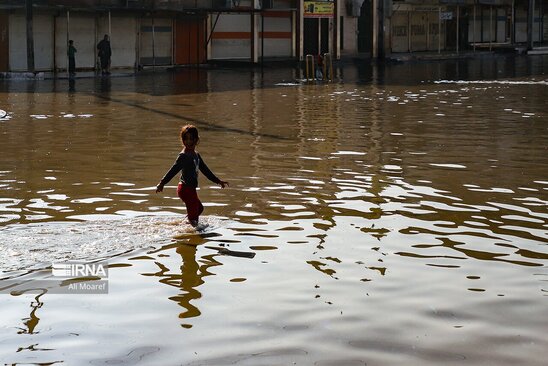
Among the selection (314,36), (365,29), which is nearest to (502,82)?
(314,36)

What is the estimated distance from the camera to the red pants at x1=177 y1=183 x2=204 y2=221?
10.9 metres

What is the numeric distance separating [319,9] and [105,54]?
55.2 ft

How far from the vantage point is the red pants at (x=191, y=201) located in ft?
35.7

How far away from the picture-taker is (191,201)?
10867mm

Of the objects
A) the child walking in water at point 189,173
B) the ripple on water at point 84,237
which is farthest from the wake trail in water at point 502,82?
the child walking in water at point 189,173

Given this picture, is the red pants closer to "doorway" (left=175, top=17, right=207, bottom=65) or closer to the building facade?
the building facade

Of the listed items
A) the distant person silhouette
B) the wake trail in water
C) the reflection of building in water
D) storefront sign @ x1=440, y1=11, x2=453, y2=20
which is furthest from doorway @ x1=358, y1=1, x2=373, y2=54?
the reflection of building in water

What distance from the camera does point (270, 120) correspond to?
23.2 metres

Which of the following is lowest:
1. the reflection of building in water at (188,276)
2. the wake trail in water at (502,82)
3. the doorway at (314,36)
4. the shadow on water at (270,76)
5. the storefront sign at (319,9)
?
the reflection of building in water at (188,276)

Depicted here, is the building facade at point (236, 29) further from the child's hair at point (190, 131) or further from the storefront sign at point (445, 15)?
the child's hair at point (190, 131)

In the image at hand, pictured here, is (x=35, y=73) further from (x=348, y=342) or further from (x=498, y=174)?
(x=348, y=342)

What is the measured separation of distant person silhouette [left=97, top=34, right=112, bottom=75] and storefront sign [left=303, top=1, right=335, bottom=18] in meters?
15.5

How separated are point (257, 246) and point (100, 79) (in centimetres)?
3089

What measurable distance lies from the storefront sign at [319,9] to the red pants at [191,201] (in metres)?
45.3
